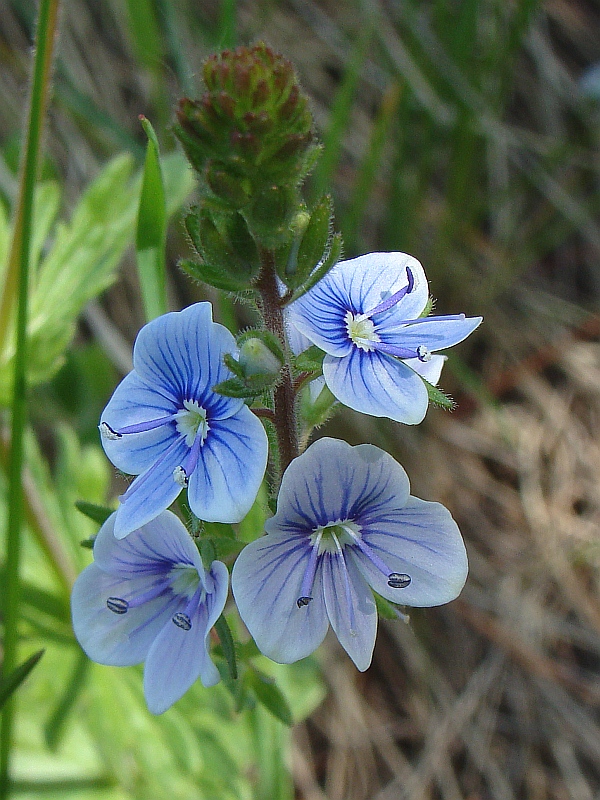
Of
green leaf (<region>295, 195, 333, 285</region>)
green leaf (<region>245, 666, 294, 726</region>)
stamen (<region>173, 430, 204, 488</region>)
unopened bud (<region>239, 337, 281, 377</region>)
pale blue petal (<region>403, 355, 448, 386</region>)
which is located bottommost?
green leaf (<region>245, 666, 294, 726</region>)

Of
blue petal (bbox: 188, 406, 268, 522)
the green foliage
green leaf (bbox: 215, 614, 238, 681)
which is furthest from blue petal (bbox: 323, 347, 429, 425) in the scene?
the green foliage

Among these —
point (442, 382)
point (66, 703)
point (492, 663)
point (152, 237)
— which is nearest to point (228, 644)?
point (152, 237)

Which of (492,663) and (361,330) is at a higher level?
(361,330)

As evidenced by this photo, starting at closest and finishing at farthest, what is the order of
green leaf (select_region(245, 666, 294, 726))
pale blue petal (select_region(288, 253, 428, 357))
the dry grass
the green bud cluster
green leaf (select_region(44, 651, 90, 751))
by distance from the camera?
the green bud cluster
pale blue petal (select_region(288, 253, 428, 357))
green leaf (select_region(245, 666, 294, 726))
green leaf (select_region(44, 651, 90, 751))
the dry grass

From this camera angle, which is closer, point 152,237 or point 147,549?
point 147,549

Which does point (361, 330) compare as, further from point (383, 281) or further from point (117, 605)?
point (117, 605)

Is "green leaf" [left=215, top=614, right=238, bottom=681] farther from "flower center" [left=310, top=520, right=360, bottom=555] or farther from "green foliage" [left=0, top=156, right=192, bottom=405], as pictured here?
"green foliage" [left=0, top=156, right=192, bottom=405]

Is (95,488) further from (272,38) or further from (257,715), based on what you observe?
(272,38)

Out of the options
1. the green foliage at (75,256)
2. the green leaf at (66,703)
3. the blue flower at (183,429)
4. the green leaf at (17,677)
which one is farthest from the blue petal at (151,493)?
the green leaf at (66,703)
